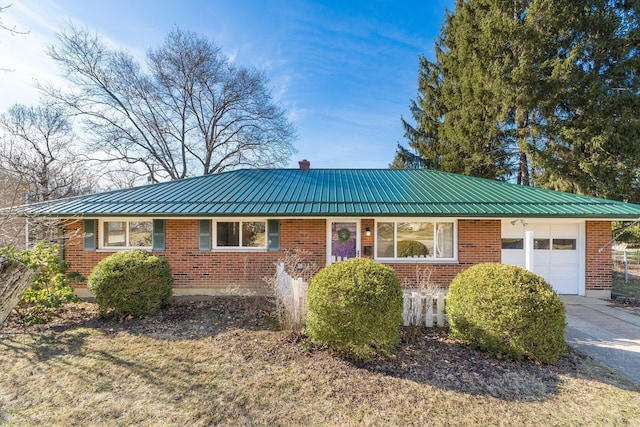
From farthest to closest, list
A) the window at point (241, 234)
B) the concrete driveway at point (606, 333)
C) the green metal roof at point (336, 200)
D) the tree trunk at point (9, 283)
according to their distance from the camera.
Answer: the window at point (241, 234)
the green metal roof at point (336, 200)
the concrete driveway at point (606, 333)
the tree trunk at point (9, 283)

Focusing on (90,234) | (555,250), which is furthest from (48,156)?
(555,250)

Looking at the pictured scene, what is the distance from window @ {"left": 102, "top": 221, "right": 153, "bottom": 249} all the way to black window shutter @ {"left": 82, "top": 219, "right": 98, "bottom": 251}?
26 centimetres

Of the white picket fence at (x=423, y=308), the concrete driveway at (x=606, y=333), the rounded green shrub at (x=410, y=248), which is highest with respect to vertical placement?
the rounded green shrub at (x=410, y=248)

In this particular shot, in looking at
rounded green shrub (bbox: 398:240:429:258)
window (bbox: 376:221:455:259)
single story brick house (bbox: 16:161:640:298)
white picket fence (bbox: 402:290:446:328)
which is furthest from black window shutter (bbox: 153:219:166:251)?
rounded green shrub (bbox: 398:240:429:258)

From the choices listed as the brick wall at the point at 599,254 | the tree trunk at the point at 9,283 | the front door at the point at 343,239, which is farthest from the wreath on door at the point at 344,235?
the brick wall at the point at 599,254

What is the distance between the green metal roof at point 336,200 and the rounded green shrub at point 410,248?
1223 mm

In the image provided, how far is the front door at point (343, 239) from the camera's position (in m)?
8.41

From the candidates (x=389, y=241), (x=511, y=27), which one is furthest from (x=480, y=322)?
(x=511, y=27)

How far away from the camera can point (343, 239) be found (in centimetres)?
841

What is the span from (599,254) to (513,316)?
6.75 meters

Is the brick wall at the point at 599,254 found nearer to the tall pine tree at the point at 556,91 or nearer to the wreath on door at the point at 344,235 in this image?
the tall pine tree at the point at 556,91

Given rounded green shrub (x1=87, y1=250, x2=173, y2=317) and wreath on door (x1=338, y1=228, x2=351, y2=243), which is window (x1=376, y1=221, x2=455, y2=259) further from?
rounded green shrub (x1=87, y1=250, x2=173, y2=317)

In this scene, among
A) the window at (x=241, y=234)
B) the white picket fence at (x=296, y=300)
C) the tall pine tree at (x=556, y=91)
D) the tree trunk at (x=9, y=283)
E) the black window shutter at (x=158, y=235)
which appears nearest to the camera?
the tree trunk at (x=9, y=283)

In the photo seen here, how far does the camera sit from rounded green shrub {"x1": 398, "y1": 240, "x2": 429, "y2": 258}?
8391 millimetres
